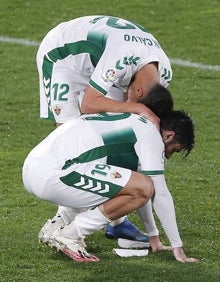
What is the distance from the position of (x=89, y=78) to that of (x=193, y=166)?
2.90 metres

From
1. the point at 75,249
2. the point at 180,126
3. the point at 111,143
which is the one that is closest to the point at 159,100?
the point at 180,126

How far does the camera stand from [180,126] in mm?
7641

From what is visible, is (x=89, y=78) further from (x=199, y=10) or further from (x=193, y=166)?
(x=199, y=10)

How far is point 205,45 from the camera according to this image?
17.8m

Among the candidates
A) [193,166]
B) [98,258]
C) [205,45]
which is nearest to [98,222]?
[98,258]

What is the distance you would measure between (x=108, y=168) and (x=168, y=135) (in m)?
0.48

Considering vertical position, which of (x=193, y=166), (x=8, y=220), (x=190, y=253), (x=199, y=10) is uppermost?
(x=190, y=253)

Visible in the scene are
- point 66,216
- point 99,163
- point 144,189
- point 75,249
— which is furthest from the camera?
point 66,216

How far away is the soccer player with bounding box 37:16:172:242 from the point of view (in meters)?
7.91

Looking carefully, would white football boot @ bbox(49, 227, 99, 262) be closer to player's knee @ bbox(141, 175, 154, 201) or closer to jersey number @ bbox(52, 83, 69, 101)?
player's knee @ bbox(141, 175, 154, 201)

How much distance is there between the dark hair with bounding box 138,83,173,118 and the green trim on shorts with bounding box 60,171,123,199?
0.61 meters

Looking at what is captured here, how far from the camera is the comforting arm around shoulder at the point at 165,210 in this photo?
24.6ft

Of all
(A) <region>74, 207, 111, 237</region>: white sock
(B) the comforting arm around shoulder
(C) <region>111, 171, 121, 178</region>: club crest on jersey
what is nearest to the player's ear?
(B) the comforting arm around shoulder

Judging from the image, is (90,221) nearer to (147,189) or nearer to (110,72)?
(147,189)
